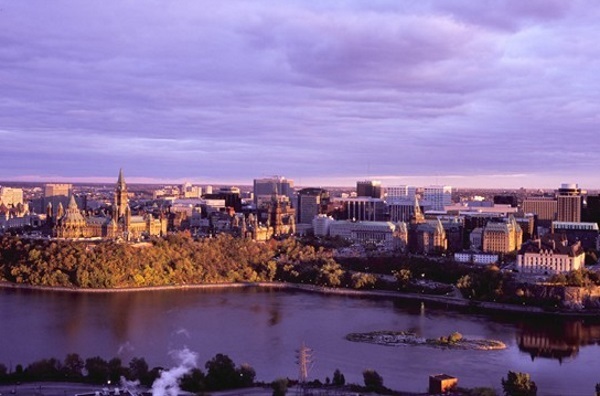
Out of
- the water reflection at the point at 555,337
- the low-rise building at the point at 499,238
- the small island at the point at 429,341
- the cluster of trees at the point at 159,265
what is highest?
the low-rise building at the point at 499,238

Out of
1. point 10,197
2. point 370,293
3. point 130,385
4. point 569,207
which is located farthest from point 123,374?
point 10,197

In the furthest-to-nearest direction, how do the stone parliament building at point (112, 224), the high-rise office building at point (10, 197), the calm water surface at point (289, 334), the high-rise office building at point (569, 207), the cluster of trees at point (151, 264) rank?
1. the high-rise office building at point (10, 197)
2. the high-rise office building at point (569, 207)
3. the stone parliament building at point (112, 224)
4. the cluster of trees at point (151, 264)
5. the calm water surface at point (289, 334)

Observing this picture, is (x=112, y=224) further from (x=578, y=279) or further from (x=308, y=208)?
(x=308, y=208)

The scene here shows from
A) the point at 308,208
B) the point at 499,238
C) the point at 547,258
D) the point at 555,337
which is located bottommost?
the point at 555,337

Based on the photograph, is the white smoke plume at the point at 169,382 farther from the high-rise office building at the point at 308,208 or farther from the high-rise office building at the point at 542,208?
the high-rise office building at the point at 542,208

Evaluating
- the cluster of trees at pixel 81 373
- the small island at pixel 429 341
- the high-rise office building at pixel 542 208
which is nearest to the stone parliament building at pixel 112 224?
the small island at pixel 429 341

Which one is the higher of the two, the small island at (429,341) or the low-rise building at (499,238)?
the low-rise building at (499,238)

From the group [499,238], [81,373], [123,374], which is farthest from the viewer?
[499,238]
